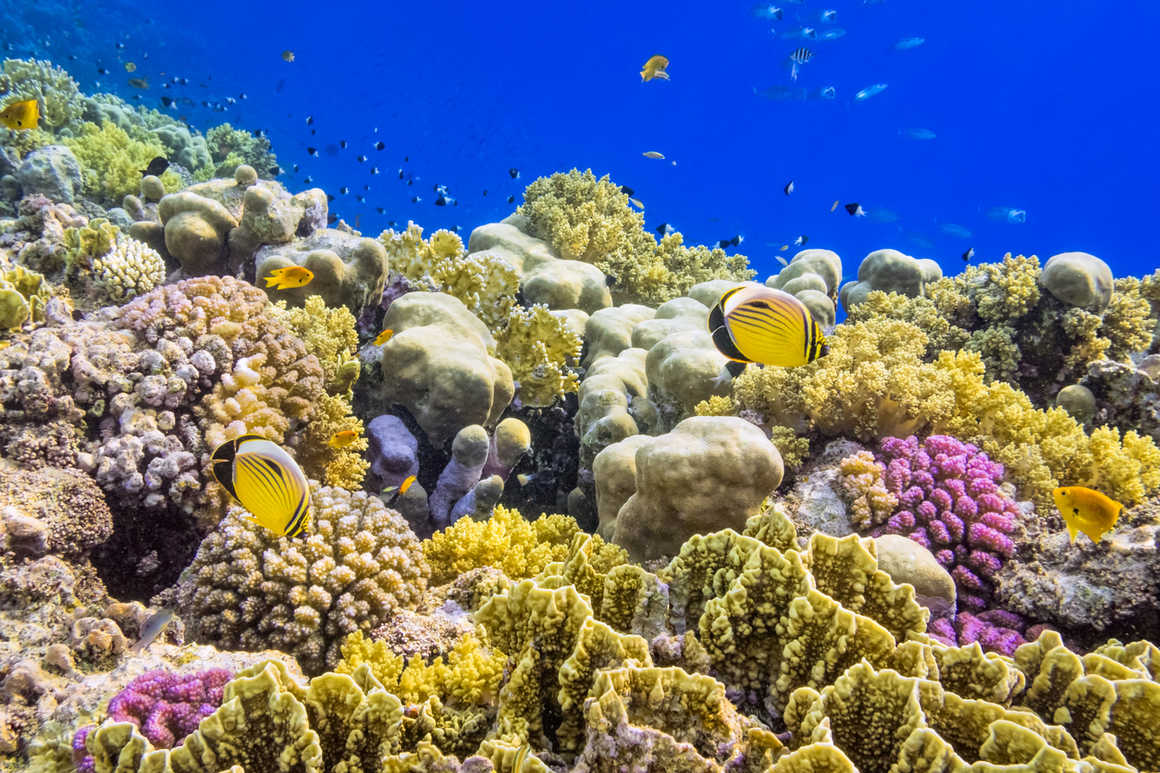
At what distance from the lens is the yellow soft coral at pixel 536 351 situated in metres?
6.36

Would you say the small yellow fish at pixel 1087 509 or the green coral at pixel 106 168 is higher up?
the green coral at pixel 106 168

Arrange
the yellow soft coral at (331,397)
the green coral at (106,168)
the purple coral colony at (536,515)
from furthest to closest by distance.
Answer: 1. the green coral at (106,168)
2. the yellow soft coral at (331,397)
3. the purple coral colony at (536,515)

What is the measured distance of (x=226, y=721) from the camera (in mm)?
1862

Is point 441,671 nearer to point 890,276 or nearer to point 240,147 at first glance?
point 890,276

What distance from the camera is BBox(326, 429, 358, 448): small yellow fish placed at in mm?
4637

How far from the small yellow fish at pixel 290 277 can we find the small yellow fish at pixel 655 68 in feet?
26.8

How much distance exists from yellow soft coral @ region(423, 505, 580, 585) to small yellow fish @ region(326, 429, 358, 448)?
109 cm

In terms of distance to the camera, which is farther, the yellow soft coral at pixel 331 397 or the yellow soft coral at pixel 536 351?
the yellow soft coral at pixel 536 351

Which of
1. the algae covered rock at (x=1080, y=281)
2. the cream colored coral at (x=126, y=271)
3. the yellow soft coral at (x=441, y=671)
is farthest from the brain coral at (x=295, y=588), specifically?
the algae covered rock at (x=1080, y=281)

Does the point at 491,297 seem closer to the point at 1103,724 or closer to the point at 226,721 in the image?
the point at 226,721

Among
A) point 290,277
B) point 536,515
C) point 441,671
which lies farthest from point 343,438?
point 441,671

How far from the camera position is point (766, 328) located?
2.90 meters

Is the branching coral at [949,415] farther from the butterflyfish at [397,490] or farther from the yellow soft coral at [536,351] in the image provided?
the butterflyfish at [397,490]

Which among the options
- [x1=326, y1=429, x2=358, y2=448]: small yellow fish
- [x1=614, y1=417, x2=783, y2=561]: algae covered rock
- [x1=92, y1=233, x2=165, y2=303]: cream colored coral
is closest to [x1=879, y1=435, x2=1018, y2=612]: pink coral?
[x1=614, y1=417, x2=783, y2=561]: algae covered rock
